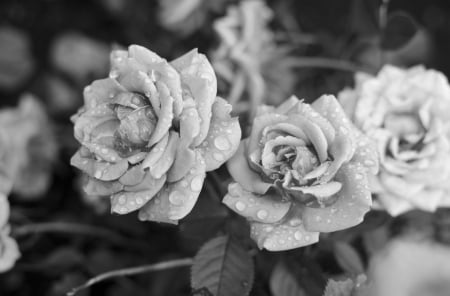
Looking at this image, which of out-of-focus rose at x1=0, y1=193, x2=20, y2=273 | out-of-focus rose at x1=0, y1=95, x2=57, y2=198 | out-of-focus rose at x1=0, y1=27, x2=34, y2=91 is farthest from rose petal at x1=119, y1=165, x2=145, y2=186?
out-of-focus rose at x1=0, y1=27, x2=34, y2=91

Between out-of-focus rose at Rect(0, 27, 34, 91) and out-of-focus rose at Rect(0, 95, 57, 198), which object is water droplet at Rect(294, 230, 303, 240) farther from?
out-of-focus rose at Rect(0, 27, 34, 91)

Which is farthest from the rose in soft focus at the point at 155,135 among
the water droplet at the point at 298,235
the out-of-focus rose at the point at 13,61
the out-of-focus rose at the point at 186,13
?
the out-of-focus rose at the point at 13,61

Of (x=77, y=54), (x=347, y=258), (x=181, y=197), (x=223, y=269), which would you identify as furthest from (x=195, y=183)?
(x=77, y=54)

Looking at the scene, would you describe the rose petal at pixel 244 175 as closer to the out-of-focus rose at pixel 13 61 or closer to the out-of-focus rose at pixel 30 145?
the out-of-focus rose at pixel 30 145

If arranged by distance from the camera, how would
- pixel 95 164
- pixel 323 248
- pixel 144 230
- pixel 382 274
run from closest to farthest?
1. pixel 382 274
2. pixel 95 164
3. pixel 323 248
4. pixel 144 230

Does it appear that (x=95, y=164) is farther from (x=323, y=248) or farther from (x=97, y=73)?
(x=97, y=73)

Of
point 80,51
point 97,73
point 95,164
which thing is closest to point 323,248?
point 95,164
